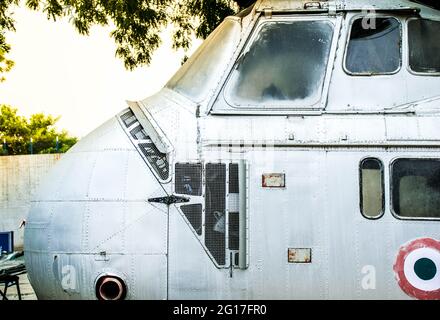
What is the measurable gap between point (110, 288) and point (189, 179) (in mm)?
1062

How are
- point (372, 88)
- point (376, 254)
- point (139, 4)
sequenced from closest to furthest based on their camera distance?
point (376, 254) < point (372, 88) < point (139, 4)

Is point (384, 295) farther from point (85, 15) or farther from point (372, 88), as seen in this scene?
point (85, 15)

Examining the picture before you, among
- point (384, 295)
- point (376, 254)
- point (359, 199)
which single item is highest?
point (359, 199)

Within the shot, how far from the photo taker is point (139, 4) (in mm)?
10875

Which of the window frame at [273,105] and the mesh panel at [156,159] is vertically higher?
the window frame at [273,105]

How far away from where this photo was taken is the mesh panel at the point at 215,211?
5027 millimetres

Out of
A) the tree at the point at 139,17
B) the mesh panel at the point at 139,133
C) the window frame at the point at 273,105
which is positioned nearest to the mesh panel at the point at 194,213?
the mesh panel at the point at 139,133

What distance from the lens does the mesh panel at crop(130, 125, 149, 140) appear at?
5316 millimetres

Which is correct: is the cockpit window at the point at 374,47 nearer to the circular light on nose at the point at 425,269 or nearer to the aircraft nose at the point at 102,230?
the circular light on nose at the point at 425,269

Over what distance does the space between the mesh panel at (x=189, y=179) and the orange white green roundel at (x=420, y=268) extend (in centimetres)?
166

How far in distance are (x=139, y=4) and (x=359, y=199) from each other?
7040 millimetres

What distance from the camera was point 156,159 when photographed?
→ 5191mm

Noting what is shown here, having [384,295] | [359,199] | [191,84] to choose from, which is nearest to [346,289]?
[384,295]

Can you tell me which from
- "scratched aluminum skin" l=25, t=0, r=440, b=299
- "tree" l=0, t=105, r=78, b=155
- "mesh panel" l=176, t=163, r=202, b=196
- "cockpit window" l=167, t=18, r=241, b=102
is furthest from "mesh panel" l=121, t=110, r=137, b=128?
"tree" l=0, t=105, r=78, b=155
